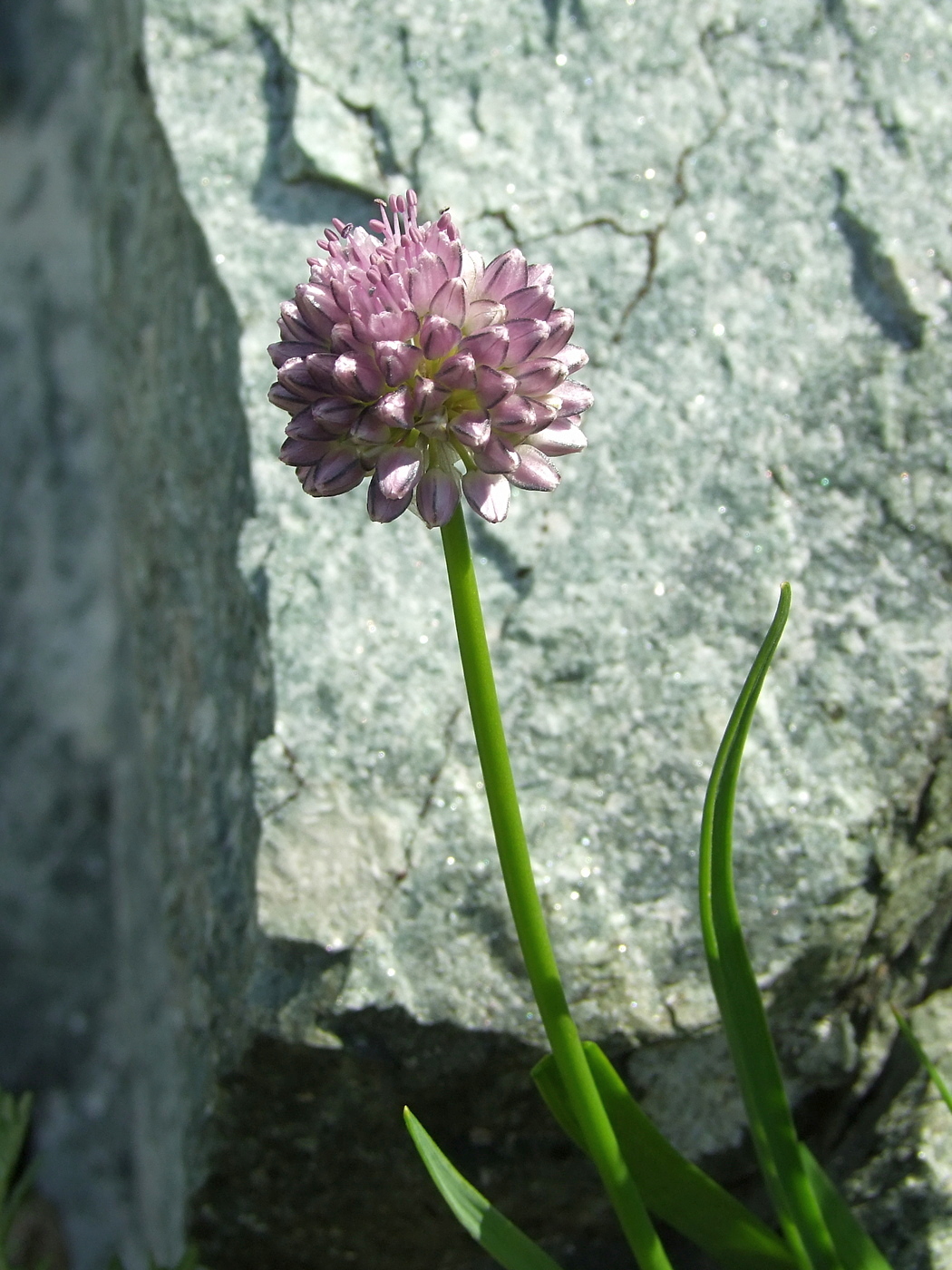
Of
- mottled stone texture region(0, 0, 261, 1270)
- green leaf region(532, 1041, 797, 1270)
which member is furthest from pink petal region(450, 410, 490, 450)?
mottled stone texture region(0, 0, 261, 1270)

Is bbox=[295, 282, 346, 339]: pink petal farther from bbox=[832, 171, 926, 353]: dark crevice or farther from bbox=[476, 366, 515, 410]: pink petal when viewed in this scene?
bbox=[832, 171, 926, 353]: dark crevice

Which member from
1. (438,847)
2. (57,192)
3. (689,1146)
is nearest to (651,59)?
(438,847)

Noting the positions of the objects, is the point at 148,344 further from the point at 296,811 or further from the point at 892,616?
the point at 892,616

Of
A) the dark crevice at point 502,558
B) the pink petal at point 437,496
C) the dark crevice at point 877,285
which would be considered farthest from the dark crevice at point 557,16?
the pink petal at point 437,496

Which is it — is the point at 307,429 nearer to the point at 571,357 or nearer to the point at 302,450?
the point at 302,450

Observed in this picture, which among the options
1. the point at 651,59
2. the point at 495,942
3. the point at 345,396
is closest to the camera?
the point at 345,396

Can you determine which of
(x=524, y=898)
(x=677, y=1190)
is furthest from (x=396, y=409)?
(x=677, y=1190)

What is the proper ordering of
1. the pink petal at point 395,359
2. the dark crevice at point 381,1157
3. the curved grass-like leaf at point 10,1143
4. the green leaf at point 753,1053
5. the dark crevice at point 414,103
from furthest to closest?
1. the dark crevice at point 414,103
2. the curved grass-like leaf at point 10,1143
3. the dark crevice at point 381,1157
4. the green leaf at point 753,1053
5. the pink petal at point 395,359

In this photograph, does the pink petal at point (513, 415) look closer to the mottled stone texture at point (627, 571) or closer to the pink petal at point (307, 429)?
the pink petal at point (307, 429)
